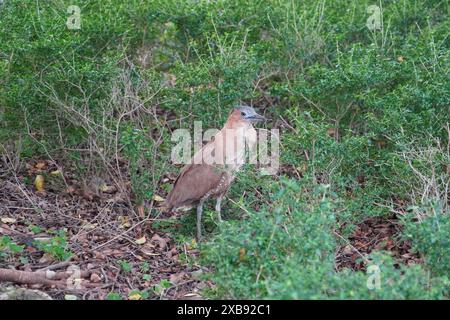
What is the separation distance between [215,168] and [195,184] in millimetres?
260

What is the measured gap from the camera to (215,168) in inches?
317

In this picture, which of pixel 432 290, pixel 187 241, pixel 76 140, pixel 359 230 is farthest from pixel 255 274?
pixel 76 140

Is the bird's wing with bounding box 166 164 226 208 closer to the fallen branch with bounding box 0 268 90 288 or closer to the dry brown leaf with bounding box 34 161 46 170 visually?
the fallen branch with bounding box 0 268 90 288

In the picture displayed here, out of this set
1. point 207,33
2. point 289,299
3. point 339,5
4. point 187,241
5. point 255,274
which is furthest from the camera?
point 339,5

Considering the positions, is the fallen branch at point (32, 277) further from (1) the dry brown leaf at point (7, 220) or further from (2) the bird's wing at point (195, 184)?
(2) the bird's wing at point (195, 184)

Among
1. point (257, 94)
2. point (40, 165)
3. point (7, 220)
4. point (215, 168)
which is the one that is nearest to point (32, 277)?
point (7, 220)

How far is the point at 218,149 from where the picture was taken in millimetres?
8188

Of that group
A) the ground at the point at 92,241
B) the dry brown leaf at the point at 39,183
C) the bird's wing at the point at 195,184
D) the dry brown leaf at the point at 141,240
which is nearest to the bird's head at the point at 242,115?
the bird's wing at the point at 195,184

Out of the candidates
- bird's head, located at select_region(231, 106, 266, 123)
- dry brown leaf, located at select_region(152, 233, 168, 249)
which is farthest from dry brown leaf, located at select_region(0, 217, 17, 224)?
bird's head, located at select_region(231, 106, 266, 123)

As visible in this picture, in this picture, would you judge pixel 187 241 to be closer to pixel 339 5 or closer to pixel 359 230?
pixel 359 230

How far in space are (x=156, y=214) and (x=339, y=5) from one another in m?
3.67

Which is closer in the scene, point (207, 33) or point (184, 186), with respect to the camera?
point (184, 186)

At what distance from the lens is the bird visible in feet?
26.4

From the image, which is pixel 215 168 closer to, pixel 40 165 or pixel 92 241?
pixel 92 241
